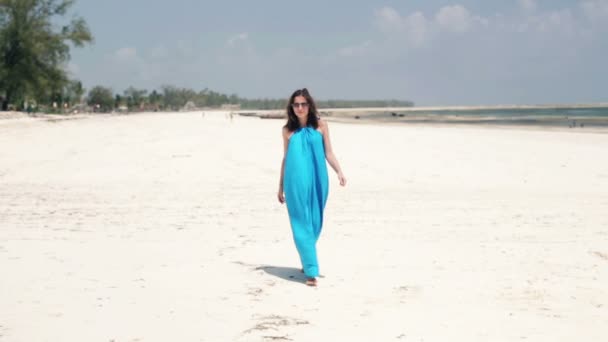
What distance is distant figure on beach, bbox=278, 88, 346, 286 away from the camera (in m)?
5.43

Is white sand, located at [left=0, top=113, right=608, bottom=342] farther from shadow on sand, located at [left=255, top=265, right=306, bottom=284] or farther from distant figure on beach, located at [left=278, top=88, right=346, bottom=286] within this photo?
distant figure on beach, located at [left=278, top=88, right=346, bottom=286]

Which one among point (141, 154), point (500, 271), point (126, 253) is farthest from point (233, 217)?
point (141, 154)

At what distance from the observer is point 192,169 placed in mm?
13508

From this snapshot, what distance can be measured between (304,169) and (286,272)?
98 cm

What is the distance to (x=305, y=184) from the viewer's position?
5.45 m

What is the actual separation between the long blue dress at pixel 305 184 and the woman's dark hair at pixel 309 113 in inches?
2.0

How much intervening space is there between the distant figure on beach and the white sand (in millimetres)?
466

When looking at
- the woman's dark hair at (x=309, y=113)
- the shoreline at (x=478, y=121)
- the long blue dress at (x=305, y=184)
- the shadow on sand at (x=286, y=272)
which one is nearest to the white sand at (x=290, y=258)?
the shadow on sand at (x=286, y=272)

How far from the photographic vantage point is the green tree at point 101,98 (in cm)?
10662

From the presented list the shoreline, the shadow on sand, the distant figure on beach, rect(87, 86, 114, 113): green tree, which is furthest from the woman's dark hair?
rect(87, 86, 114, 113): green tree

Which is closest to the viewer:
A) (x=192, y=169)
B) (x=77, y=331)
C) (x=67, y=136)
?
(x=77, y=331)

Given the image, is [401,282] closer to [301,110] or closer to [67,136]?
[301,110]

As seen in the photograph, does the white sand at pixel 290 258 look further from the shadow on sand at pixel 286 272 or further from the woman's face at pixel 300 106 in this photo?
the woman's face at pixel 300 106

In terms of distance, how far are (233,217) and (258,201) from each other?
146 cm
